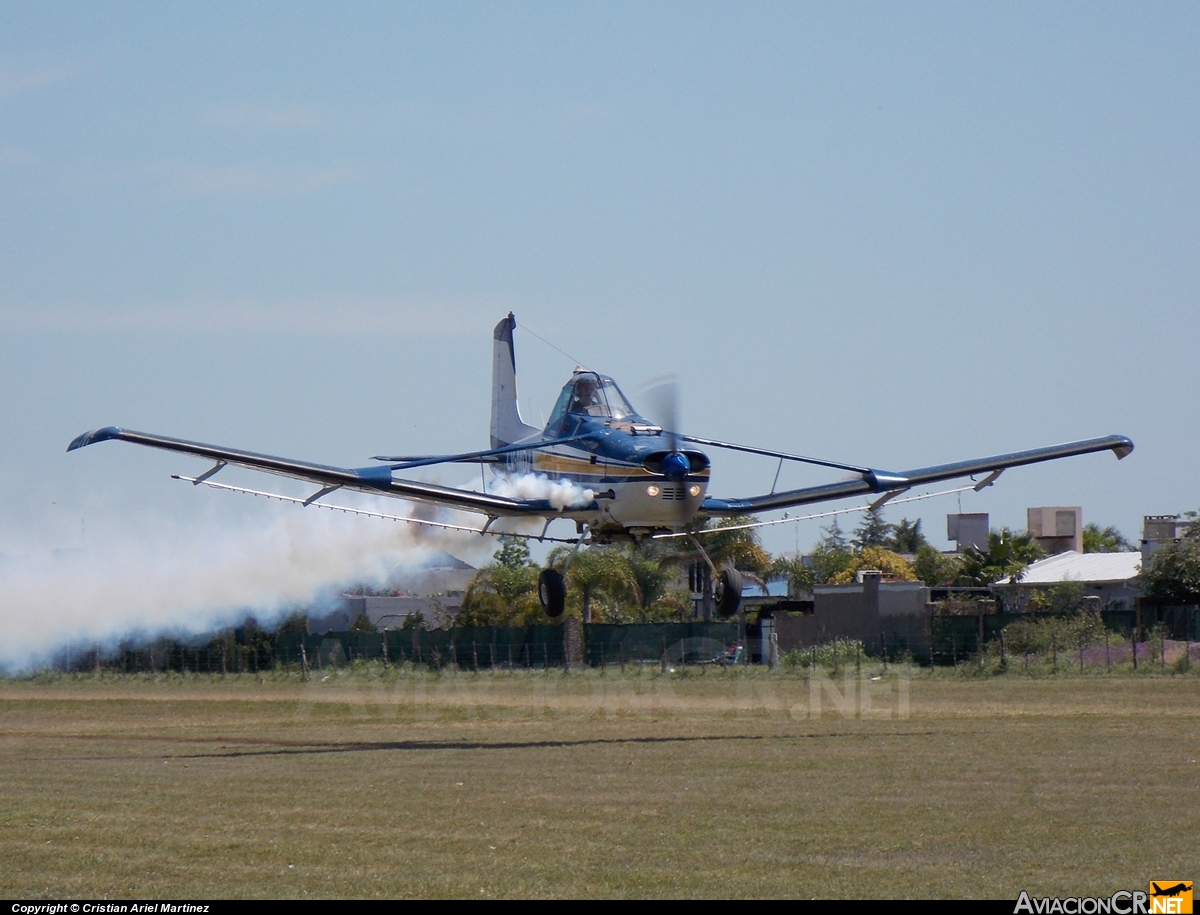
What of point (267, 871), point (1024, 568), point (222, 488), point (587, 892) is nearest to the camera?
point (587, 892)

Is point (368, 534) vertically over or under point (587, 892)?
over

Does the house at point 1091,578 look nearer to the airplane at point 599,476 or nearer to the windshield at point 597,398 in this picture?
the airplane at point 599,476

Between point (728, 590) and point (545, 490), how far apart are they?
409 centimetres

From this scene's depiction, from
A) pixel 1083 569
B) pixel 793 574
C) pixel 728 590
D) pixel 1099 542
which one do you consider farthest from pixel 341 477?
pixel 1099 542

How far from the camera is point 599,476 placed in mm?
25062

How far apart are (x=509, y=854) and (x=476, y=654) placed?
1495 inches

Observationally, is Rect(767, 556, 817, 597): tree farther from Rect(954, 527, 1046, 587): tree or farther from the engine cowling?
the engine cowling

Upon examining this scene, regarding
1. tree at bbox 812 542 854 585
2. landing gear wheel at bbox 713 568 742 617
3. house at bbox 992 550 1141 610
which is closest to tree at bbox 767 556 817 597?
tree at bbox 812 542 854 585

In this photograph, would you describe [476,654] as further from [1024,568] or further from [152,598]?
[1024,568]

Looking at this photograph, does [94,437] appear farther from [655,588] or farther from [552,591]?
[655,588]

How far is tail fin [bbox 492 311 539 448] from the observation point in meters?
32.9

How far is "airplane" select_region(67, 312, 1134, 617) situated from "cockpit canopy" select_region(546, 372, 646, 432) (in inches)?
0.7

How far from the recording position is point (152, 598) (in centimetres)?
3809
